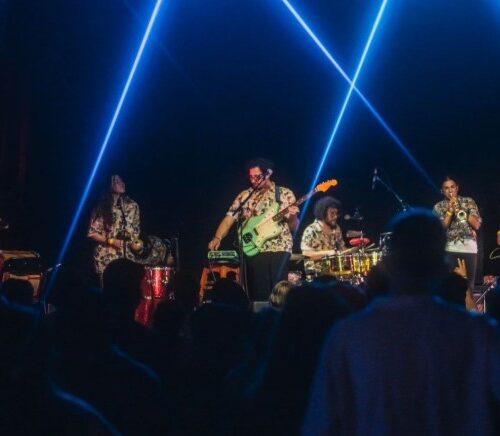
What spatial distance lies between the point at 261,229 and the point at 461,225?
2994 millimetres

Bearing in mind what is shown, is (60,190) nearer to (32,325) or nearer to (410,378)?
(32,325)

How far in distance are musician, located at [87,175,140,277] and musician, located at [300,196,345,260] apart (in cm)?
266

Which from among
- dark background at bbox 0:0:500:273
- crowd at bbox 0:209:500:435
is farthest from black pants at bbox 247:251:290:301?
crowd at bbox 0:209:500:435

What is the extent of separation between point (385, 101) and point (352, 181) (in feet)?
5.43

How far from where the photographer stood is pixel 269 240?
992cm

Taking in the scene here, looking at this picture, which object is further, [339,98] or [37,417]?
[339,98]

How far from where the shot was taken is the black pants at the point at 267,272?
9797mm

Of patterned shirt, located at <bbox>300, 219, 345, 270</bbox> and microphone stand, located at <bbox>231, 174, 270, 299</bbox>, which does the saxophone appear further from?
microphone stand, located at <bbox>231, 174, 270, 299</bbox>

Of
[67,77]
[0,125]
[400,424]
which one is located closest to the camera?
[400,424]

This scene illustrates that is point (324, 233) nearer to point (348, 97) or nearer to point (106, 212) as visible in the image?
point (106, 212)

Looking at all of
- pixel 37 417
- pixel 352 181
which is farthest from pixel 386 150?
pixel 37 417

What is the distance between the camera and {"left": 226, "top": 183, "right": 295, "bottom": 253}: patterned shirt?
9.90m

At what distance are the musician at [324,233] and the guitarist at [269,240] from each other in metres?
0.93

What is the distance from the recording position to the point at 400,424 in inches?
88.8
